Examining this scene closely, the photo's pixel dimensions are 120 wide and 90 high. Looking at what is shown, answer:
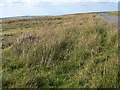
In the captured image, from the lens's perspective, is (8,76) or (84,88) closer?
(84,88)

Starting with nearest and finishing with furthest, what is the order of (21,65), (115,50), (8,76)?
(8,76)
(21,65)
(115,50)

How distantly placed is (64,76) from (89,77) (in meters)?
0.98

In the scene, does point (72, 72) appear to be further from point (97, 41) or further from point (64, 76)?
point (97, 41)

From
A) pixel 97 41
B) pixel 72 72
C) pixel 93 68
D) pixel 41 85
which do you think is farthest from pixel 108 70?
pixel 97 41

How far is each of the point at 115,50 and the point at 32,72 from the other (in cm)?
369

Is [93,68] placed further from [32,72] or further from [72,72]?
[32,72]

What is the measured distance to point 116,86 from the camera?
808 centimetres

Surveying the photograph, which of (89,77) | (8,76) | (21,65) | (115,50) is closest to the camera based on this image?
(89,77)

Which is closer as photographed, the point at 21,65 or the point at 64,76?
the point at 64,76

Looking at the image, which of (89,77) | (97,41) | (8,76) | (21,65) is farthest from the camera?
(97,41)

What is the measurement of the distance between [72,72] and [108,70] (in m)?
1.31

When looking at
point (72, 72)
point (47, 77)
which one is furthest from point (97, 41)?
point (47, 77)

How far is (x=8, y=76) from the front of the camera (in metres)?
9.09

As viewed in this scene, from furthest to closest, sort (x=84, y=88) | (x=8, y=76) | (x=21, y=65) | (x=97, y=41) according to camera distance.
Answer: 1. (x=97, y=41)
2. (x=21, y=65)
3. (x=8, y=76)
4. (x=84, y=88)
